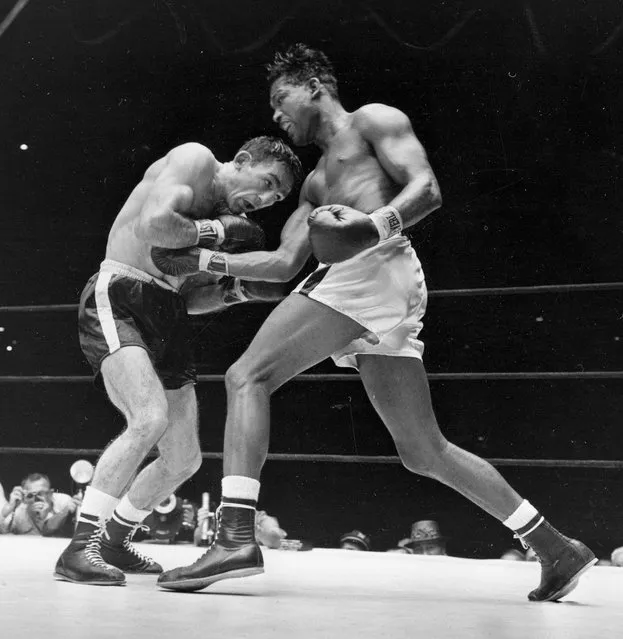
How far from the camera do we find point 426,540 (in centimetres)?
321

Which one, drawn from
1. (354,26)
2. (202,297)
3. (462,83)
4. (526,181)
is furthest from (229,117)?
(202,297)

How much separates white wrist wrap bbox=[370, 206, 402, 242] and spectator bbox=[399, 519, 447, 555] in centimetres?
152

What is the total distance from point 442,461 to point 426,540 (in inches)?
47.7

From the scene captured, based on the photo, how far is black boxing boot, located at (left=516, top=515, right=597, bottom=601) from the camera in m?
2.01

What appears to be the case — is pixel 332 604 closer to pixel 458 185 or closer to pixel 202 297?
pixel 202 297

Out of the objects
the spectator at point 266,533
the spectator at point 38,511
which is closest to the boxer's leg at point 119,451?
the spectator at point 266,533

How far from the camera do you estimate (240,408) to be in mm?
1958

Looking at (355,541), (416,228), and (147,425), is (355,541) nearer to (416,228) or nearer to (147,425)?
(416,228)

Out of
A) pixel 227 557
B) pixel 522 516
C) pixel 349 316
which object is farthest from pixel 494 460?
pixel 227 557

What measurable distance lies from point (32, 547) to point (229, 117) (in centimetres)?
177

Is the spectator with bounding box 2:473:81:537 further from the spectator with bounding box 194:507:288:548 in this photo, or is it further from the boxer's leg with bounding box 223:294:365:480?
the boxer's leg with bounding box 223:294:365:480

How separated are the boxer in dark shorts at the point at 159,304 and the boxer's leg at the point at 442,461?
49cm

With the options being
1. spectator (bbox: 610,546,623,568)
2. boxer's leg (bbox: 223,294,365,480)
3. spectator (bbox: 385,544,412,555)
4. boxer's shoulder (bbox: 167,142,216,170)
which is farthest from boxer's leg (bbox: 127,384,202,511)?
spectator (bbox: 610,546,623,568)

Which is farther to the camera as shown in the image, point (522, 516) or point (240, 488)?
point (522, 516)
